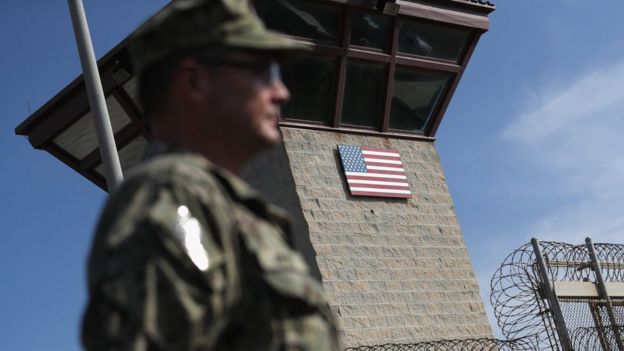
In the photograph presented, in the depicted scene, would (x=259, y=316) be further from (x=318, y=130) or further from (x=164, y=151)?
(x=318, y=130)

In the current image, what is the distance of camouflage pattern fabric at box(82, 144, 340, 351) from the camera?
87.8 inches

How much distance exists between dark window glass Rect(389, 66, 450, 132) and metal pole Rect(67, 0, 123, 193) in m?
7.99

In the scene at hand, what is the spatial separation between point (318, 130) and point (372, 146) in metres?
1.25

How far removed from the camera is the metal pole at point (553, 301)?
642 inches

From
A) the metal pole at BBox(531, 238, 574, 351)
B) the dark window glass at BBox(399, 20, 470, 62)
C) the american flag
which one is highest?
the dark window glass at BBox(399, 20, 470, 62)

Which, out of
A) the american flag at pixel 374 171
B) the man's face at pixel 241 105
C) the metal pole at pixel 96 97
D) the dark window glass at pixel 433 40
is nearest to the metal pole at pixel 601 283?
the american flag at pixel 374 171

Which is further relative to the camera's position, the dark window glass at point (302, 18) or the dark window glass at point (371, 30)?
the dark window glass at point (371, 30)

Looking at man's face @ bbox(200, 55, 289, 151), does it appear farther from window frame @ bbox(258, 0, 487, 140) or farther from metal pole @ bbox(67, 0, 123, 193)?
window frame @ bbox(258, 0, 487, 140)

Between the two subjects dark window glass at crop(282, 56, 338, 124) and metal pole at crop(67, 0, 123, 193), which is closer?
metal pole at crop(67, 0, 123, 193)

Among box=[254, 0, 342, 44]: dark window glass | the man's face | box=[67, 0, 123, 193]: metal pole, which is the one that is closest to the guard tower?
box=[254, 0, 342, 44]: dark window glass

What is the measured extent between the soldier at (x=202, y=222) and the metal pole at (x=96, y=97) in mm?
8203

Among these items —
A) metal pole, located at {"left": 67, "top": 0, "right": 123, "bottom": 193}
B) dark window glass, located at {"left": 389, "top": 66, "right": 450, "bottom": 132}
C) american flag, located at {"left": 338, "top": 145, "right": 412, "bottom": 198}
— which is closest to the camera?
metal pole, located at {"left": 67, "top": 0, "right": 123, "bottom": 193}

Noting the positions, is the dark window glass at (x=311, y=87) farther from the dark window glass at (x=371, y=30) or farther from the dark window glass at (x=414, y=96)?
the dark window glass at (x=414, y=96)

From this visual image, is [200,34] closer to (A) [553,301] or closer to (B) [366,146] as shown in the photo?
(A) [553,301]
